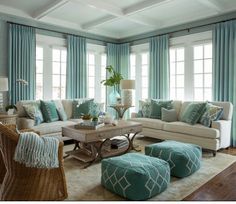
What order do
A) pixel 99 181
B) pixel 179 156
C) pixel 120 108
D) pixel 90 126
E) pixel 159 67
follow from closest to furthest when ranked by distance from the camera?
pixel 99 181 → pixel 179 156 → pixel 90 126 → pixel 159 67 → pixel 120 108

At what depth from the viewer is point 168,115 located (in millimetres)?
5066

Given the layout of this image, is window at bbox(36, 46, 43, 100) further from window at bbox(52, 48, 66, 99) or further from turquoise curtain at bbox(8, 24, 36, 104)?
window at bbox(52, 48, 66, 99)

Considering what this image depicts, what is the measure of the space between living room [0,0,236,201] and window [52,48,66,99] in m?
0.03

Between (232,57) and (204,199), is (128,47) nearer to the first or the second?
(232,57)

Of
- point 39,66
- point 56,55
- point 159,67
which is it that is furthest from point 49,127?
point 159,67

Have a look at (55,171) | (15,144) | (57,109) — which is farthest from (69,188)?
(57,109)

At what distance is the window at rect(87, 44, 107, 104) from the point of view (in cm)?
673

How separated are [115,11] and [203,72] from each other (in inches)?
97.6

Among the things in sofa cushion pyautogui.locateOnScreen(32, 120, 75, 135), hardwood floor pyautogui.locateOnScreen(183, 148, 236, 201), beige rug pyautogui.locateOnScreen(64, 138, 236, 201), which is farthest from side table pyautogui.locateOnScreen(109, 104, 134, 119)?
hardwood floor pyautogui.locateOnScreen(183, 148, 236, 201)

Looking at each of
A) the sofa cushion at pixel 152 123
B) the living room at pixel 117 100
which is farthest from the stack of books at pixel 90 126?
the sofa cushion at pixel 152 123

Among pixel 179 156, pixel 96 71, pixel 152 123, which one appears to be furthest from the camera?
pixel 96 71

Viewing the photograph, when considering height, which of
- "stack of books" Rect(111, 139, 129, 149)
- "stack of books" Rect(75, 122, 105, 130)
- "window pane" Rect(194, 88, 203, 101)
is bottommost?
"stack of books" Rect(111, 139, 129, 149)

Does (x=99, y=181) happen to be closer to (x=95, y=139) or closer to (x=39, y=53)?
(x=95, y=139)

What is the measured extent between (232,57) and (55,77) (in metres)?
4.18
